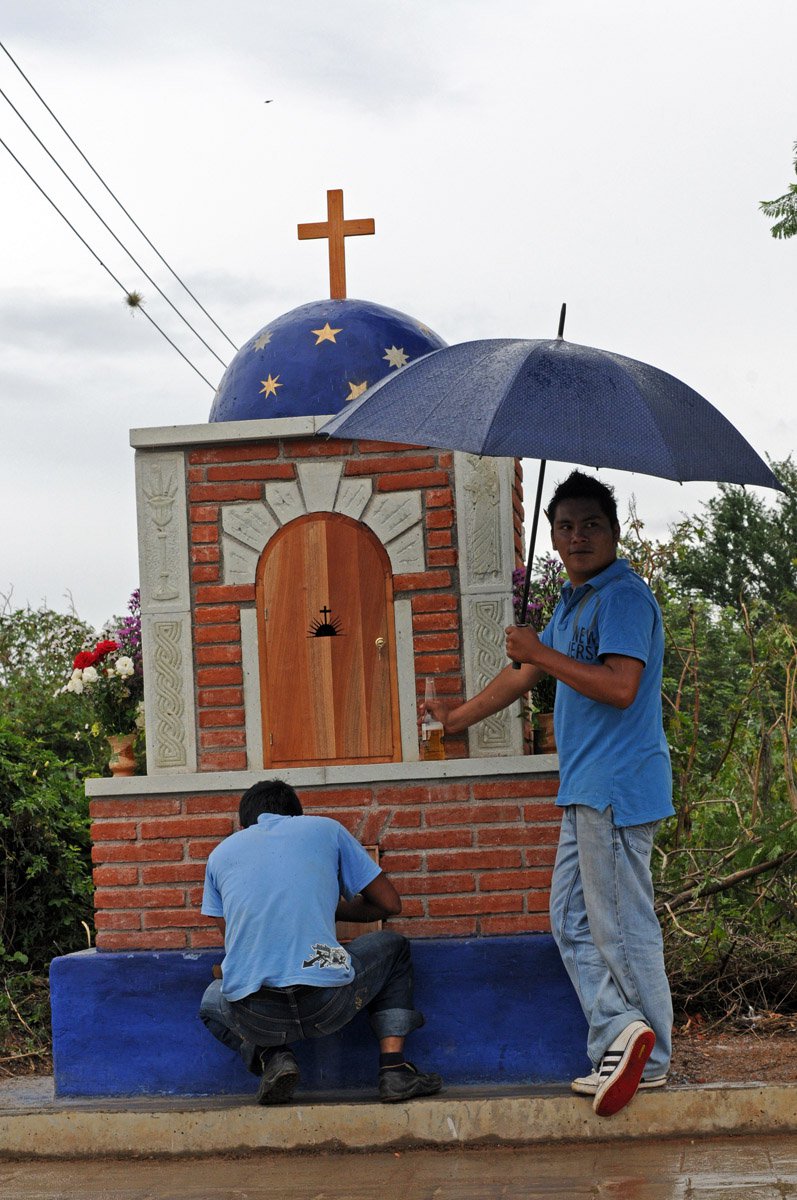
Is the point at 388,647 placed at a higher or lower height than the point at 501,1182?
higher

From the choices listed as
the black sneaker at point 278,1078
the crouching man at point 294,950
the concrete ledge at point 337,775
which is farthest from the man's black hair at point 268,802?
the black sneaker at point 278,1078

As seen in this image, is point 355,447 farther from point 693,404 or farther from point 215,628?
point 693,404

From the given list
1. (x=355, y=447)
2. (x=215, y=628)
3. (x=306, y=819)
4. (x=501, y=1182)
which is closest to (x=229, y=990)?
(x=306, y=819)

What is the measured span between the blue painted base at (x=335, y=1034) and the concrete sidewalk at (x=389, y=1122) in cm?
16

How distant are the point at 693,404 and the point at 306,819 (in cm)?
192

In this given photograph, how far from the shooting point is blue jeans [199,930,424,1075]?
478cm

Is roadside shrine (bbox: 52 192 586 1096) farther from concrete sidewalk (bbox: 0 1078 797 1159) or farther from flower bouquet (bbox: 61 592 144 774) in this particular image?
concrete sidewalk (bbox: 0 1078 797 1159)

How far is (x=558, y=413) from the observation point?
462 cm

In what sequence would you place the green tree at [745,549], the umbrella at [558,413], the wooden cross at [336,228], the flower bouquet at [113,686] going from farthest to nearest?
the green tree at [745,549] < the wooden cross at [336,228] < the flower bouquet at [113,686] < the umbrella at [558,413]

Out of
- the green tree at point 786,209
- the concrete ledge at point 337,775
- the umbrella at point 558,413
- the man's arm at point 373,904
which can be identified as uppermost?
the green tree at point 786,209

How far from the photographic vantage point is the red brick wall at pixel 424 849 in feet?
17.6

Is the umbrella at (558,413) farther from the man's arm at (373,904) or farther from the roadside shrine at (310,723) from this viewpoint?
the man's arm at (373,904)

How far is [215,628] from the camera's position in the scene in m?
5.64

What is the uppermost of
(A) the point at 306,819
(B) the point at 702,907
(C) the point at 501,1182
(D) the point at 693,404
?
(D) the point at 693,404
